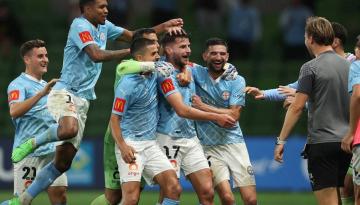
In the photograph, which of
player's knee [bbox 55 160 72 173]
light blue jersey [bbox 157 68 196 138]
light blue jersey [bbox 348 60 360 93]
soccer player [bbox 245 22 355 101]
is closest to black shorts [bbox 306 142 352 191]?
light blue jersey [bbox 348 60 360 93]

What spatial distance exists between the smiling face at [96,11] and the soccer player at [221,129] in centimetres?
128

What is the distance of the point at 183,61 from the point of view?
38.7ft

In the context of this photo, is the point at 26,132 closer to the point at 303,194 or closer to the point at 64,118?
the point at 64,118

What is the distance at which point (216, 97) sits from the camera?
40.5ft

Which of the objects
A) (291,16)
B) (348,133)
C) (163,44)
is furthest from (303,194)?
(348,133)

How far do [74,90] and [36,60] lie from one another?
0.81 m

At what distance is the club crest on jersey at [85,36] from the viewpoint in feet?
38.9

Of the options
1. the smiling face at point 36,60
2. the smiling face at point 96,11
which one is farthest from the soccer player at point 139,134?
the smiling face at point 36,60

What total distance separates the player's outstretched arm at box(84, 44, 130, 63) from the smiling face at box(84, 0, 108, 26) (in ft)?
1.71

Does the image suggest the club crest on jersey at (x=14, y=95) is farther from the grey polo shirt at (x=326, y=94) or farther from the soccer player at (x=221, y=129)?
the grey polo shirt at (x=326, y=94)

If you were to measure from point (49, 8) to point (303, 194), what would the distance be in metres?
8.35

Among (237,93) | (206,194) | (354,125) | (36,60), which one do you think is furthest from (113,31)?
(354,125)

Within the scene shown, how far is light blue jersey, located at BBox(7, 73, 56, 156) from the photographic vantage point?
12.2m

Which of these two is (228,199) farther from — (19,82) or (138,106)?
(19,82)
